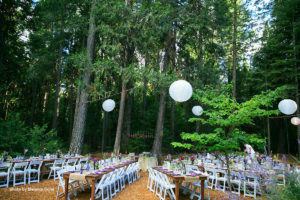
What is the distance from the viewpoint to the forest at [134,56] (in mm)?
8607

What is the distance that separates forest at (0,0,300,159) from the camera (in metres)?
8.61

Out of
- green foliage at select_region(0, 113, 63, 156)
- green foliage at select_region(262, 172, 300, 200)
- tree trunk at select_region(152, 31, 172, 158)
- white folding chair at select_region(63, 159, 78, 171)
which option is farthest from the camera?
tree trunk at select_region(152, 31, 172, 158)

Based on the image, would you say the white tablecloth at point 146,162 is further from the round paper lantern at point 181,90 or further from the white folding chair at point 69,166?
the round paper lantern at point 181,90

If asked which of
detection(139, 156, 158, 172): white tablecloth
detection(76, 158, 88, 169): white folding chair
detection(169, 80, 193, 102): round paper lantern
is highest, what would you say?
detection(169, 80, 193, 102): round paper lantern

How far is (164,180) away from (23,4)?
11464mm

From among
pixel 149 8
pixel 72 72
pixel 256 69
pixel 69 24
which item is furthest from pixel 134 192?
pixel 256 69

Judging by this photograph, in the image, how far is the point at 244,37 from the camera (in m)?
12.3

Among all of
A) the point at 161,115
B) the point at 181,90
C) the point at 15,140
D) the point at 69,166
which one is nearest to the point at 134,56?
the point at 161,115

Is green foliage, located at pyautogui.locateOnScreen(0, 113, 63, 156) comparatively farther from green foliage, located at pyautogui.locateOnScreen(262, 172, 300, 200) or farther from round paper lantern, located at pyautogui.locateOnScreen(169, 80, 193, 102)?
green foliage, located at pyautogui.locateOnScreen(262, 172, 300, 200)

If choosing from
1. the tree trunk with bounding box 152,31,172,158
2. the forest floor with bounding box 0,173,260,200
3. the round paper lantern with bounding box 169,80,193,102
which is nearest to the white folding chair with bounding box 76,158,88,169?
the forest floor with bounding box 0,173,260,200

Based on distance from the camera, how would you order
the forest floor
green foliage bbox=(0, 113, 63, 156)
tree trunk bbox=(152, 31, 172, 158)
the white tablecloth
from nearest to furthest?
the forest floor, green foliage bbox=(0, 113, 63, 156), the white tablecloth, tree trunk bbox=(152, 31, 172, 158)

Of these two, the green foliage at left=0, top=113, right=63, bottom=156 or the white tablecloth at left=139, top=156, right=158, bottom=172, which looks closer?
the green foliage at left=0, top=113, right=63, bottom=156

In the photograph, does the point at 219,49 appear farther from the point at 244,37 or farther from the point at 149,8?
the point at 149,8

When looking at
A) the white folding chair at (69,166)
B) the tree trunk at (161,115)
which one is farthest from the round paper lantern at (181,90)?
the tree trunk at (161,115)
